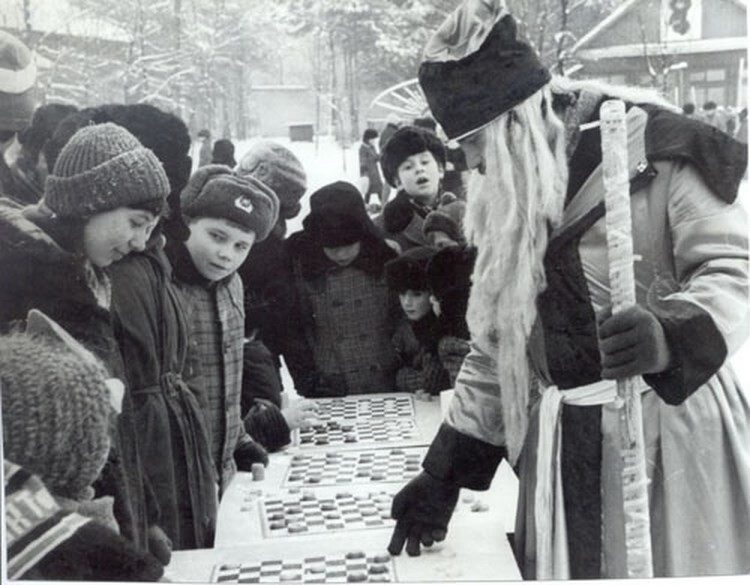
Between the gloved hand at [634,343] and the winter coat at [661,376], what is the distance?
3cm

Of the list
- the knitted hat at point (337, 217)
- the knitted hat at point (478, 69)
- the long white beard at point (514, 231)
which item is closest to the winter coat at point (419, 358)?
the long white beard at point (514, 231)

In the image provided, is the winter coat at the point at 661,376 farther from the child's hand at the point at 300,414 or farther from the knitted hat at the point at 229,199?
the knitted hat at the point at 229,199

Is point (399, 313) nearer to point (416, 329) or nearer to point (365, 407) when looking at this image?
point (416, 329)

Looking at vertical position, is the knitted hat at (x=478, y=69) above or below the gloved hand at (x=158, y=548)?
above

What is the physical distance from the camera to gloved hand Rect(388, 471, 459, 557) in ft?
7.07

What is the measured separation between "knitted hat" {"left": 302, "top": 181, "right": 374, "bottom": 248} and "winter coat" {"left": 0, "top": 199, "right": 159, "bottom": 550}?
0.50m

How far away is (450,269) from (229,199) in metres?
0.54

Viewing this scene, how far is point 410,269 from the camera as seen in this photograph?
89.7 inches

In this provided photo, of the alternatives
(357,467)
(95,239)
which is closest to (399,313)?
(357,467)

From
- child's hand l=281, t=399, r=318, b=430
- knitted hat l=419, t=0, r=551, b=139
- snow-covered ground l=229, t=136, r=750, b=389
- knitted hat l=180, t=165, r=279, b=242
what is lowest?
child's hand l=281, t=399, r=318, b=430

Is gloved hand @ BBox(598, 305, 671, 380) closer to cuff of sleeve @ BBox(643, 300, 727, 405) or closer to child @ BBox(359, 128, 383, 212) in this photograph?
cuff of sleeve @ BBox(643, 300, 727, 405)

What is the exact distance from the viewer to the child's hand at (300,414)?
91.3 inches

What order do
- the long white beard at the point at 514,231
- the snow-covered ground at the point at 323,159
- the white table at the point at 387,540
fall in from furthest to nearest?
the snow-covered ground at the point at 323,159
the white table at the point at 387,540
the long white beard at the point at 514,231

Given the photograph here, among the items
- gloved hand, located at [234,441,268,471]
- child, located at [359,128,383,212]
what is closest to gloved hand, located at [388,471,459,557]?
gloved hand, located at [234,441,268,471]
